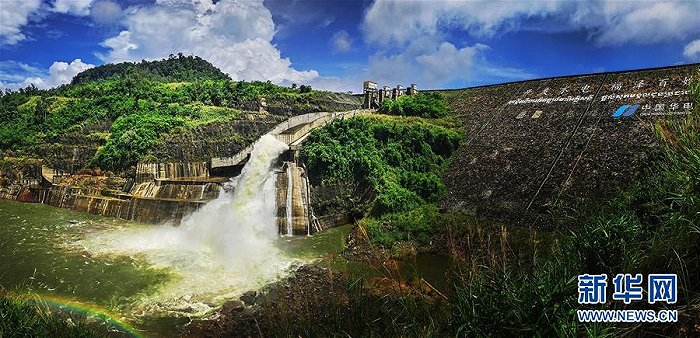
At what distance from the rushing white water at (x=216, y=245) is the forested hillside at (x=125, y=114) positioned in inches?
392

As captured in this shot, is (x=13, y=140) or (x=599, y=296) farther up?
(x=13, y=140)

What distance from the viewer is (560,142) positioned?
19.1 meters

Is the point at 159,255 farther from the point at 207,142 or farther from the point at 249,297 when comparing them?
the point at 207,142

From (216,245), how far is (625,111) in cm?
1871

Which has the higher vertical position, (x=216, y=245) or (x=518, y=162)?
(x=518, y=162)

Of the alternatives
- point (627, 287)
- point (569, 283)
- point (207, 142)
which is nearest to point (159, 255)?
point (569, 283)

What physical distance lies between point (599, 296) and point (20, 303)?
897 centimetres

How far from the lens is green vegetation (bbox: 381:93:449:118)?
26984mm

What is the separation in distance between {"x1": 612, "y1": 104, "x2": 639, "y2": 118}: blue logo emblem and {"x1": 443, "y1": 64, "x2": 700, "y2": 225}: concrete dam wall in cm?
4

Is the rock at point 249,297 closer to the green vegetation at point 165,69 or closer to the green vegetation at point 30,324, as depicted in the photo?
the green vegetation at point 30,324

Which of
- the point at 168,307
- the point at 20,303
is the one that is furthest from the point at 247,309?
the point at 20,303

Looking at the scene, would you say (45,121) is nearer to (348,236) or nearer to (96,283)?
(96,283)

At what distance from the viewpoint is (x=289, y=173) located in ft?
64.5

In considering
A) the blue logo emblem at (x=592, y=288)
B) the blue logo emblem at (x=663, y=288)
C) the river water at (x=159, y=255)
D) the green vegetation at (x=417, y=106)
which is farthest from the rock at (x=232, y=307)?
the green vegetation at (x=417, y=106)
